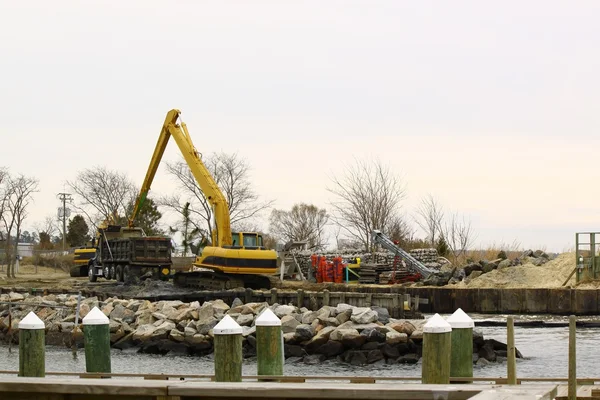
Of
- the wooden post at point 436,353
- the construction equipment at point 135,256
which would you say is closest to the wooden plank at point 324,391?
the wooden post at point 436,353

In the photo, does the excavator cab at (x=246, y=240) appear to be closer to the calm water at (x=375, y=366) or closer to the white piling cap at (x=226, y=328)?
the calm water at (x=375, y=366)

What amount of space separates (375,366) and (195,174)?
19958mm

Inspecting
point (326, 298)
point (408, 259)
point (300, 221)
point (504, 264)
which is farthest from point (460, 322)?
point (300, 221)

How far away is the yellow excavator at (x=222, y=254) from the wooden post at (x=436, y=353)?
29375 mm

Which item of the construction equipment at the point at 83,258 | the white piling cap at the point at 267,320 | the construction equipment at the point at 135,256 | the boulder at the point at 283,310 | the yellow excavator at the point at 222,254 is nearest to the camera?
the white piling cap at the point at 267,320

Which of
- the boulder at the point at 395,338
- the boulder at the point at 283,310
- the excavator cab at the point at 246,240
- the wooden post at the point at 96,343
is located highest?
the excavator cab at the point at 246,240

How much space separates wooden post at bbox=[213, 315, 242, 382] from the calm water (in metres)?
13.1

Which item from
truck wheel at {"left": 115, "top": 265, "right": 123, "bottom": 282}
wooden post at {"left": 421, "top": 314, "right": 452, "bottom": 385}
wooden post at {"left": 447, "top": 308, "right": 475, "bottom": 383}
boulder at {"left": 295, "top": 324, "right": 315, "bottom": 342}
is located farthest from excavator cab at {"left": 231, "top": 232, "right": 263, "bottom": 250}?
wooden post at {"left": 421, "top": 314, "right": 452, "bottom": 385}

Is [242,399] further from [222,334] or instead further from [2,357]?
[2,357]

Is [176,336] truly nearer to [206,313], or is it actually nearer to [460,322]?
[206,313]

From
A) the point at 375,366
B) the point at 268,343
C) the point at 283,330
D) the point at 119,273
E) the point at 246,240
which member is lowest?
the point at 375,366

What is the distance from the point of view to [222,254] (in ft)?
128

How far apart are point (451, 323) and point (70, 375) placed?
14.7 feet

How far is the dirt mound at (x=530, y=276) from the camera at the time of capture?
43.5 metres
